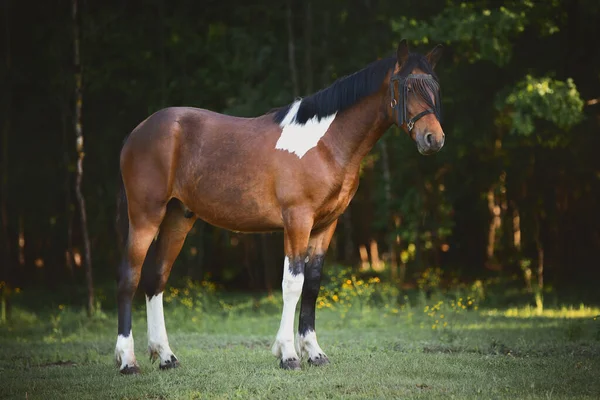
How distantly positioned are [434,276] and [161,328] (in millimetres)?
9081

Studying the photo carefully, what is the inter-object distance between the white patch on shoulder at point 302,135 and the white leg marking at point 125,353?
232 centimetres

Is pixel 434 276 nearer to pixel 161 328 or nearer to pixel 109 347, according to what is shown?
pixel 109 347

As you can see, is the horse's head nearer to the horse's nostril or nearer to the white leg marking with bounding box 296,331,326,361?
the horse's nostril

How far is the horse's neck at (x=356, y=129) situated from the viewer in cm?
723

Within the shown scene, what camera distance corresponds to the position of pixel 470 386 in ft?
20.2

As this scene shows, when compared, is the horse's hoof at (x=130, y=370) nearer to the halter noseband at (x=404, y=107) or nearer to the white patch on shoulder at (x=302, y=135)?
the white patch on shoulder at (x=302, y=135)

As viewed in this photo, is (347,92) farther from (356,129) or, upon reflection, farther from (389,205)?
(389,205)

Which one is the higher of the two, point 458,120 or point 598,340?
point 458,120

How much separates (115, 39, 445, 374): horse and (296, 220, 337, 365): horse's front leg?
10 mm

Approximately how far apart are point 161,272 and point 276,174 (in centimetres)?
165

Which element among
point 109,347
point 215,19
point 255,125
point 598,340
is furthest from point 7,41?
point 598,340

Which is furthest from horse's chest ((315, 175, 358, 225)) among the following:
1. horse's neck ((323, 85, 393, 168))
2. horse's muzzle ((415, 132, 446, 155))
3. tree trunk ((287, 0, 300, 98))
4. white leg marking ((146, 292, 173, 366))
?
tree trunk ((287, 0, 300, 98))

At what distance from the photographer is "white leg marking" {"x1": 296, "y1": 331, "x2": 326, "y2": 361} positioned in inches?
289

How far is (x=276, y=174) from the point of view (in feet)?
23.7
